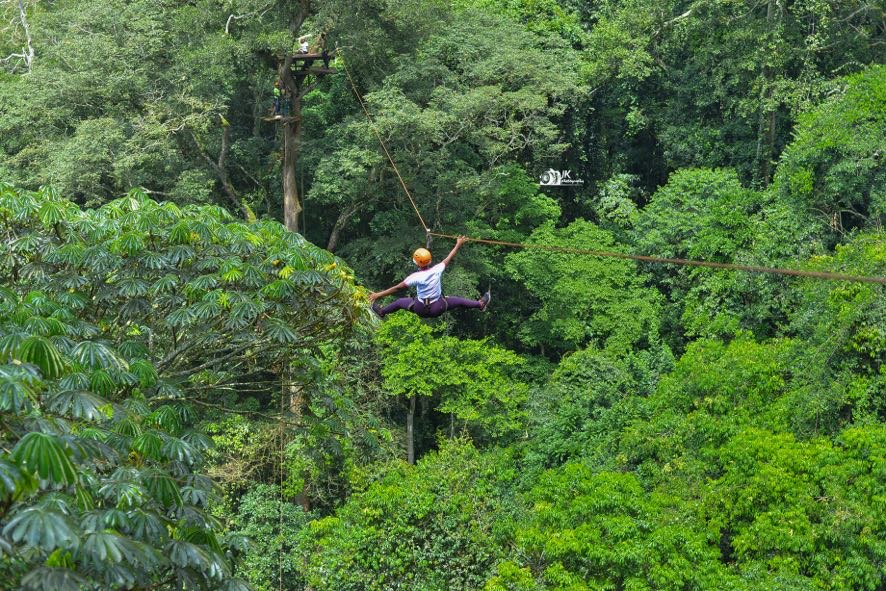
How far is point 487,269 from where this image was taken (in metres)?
20.7

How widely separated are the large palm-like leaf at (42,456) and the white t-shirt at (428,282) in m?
4.85

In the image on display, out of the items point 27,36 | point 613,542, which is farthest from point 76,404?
point 27,36

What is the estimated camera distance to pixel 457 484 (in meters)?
16.3

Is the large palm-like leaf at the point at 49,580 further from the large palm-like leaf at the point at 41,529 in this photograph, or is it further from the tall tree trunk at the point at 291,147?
the tall tree trunk at the point at 291,147

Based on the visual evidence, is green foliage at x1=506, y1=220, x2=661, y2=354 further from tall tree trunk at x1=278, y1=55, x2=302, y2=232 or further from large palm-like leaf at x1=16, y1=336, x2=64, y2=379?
large palm-like leaf at x1=16, y1=336, x2=64, y2=379

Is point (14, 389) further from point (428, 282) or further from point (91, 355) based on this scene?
point (428, 282)

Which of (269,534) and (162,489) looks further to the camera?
(269,534)

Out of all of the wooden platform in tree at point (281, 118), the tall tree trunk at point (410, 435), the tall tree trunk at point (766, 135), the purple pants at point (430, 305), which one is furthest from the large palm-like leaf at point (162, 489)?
the tall tree trunk at point (766, 135)

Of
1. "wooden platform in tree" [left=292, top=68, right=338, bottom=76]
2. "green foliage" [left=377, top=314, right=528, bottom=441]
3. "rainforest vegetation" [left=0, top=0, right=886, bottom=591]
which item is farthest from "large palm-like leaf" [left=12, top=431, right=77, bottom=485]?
"wooden platform in tree" [left=292, top=68, right=338, bottom=76]

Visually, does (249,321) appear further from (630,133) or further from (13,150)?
(630,133)

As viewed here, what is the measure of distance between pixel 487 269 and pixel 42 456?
51.9 ft

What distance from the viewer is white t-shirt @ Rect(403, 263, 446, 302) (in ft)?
32.1

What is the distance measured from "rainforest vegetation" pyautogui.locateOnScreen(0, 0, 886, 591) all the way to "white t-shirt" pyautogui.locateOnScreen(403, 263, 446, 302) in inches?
52.3

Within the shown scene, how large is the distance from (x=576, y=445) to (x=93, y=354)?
11.0 metres
